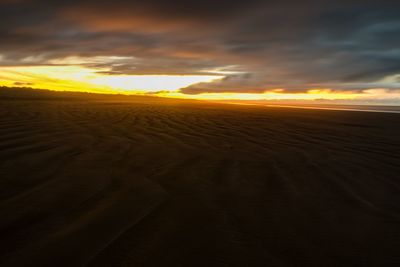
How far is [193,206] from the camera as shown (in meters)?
2.55

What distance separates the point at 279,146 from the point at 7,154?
4055 mm

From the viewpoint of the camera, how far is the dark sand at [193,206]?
184 cm

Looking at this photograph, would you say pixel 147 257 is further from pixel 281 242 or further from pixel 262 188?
pixel 262 188

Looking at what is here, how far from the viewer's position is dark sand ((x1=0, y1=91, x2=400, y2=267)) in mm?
1844

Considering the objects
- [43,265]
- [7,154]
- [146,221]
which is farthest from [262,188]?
[7,154]

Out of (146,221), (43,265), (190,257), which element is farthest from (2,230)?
(190,257)

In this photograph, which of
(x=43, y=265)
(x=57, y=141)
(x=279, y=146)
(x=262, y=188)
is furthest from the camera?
(x=279, y=146)

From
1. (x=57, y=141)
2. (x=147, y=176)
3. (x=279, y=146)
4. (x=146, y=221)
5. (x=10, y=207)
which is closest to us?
(x=146, y=221)

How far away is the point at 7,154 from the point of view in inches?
161

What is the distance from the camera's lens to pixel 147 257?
177cm

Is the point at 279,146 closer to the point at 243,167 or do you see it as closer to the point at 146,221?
the point at 243,167

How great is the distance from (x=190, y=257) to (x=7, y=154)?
332 centimetres

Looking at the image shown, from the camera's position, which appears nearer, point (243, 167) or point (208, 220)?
point (208, 220)

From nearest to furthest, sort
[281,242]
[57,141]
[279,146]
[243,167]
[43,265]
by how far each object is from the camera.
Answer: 1. [43,265]
2. [281,242]
3. [243,167]
4. [57,141]
5. [279,146]
